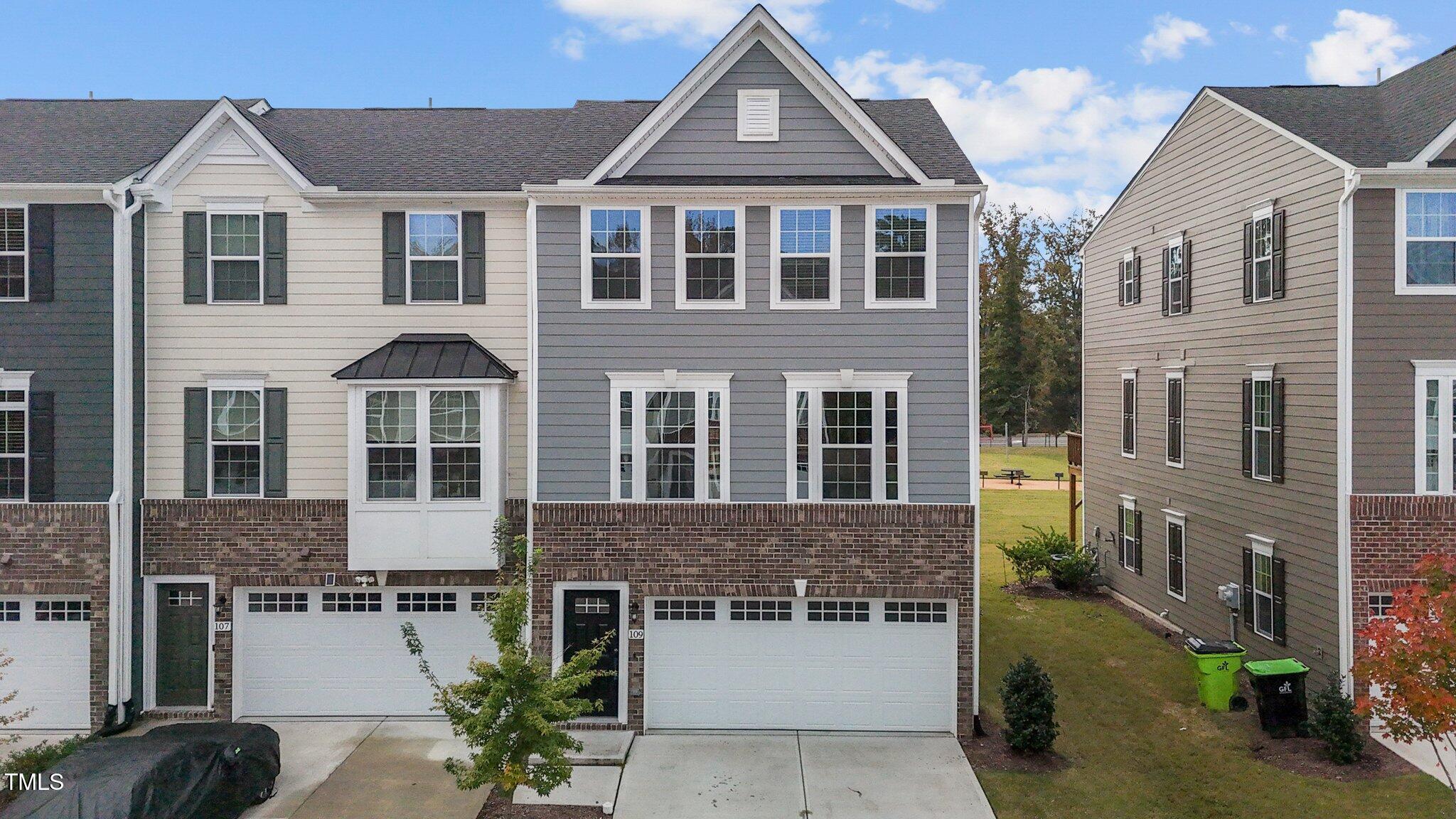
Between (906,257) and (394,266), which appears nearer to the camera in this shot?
(906,257)

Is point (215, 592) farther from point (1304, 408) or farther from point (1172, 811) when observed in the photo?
point (1304, 408)

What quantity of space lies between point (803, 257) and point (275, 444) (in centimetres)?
835

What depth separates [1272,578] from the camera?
1306 centimetres

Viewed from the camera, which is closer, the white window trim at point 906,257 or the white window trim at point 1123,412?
the white window trim at point 906,257

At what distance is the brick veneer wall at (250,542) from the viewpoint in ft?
40.4

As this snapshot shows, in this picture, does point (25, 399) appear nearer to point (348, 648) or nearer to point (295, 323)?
point (295, 323)

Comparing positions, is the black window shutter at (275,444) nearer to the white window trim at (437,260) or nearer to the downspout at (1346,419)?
the white window trim at (437,260)

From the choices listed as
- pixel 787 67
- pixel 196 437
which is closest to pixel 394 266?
pixel 196 437

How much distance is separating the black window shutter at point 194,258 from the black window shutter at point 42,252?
1676 mm

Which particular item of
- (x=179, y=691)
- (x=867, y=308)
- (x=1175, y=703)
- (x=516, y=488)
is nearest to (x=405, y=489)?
(x=516, y=488)

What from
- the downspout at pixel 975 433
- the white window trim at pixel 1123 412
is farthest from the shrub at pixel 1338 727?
the white window trim at pixel 1123 412

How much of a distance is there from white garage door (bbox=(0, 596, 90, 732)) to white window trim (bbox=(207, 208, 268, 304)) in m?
4.89

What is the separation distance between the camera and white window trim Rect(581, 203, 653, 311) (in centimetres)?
1191

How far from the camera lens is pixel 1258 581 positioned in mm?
13516
